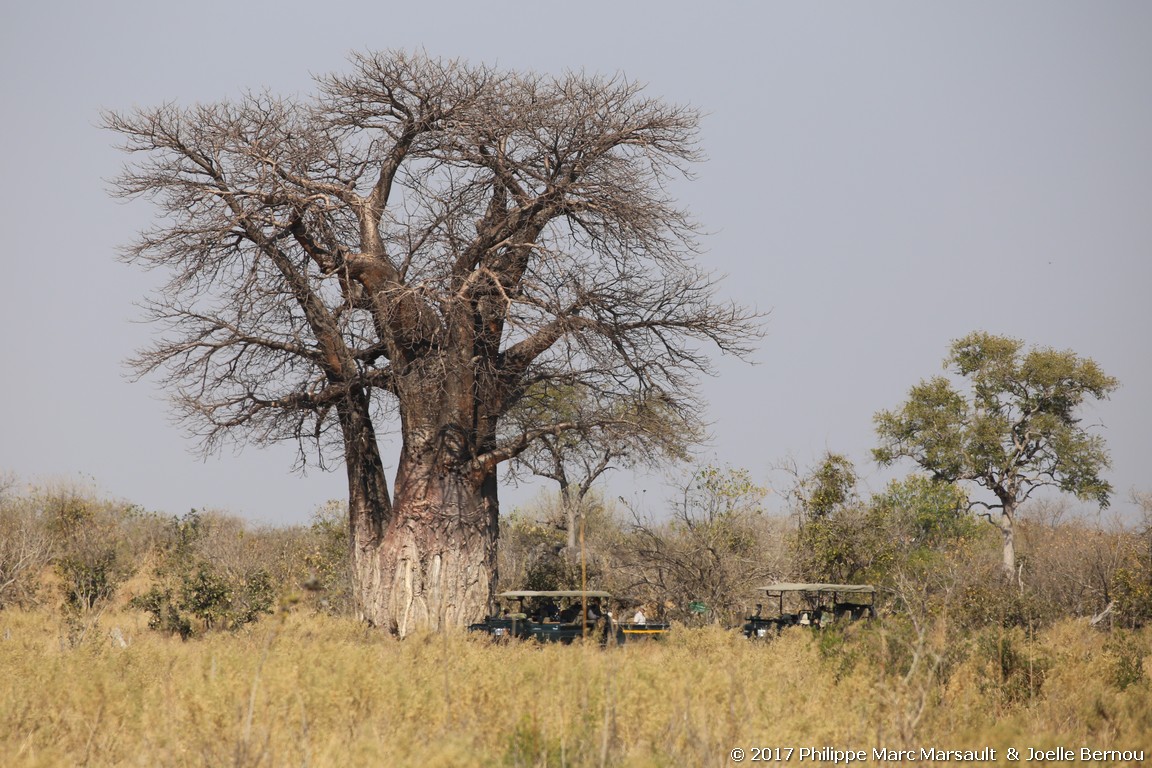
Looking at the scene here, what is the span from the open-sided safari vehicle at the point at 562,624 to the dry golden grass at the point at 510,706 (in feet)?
12.2

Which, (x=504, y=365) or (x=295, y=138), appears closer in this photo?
(x=504, y=365)

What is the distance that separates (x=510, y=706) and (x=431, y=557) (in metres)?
8.85

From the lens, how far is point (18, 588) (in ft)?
67.5

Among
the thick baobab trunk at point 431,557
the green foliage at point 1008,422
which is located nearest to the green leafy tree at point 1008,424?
the green foliage at point 1008,422

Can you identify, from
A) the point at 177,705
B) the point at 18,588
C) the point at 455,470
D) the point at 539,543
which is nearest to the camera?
the point at 177,705

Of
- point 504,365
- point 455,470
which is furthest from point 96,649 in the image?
point 504,365

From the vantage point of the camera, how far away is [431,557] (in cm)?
1599

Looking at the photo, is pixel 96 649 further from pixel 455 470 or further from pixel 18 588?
pixel 18 588

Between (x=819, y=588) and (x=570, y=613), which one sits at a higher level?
(x=819, y=588)

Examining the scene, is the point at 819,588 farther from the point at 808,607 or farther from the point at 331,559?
the point at 331,559

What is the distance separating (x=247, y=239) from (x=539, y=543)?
56.6 feet

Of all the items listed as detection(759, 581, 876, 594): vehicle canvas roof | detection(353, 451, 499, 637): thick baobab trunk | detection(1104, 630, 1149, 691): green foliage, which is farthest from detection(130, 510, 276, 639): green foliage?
detection(1104, 630, 1149, 691): green foliage

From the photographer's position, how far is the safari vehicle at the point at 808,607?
16188 millimetres

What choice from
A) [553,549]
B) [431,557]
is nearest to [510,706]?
[431,557]
